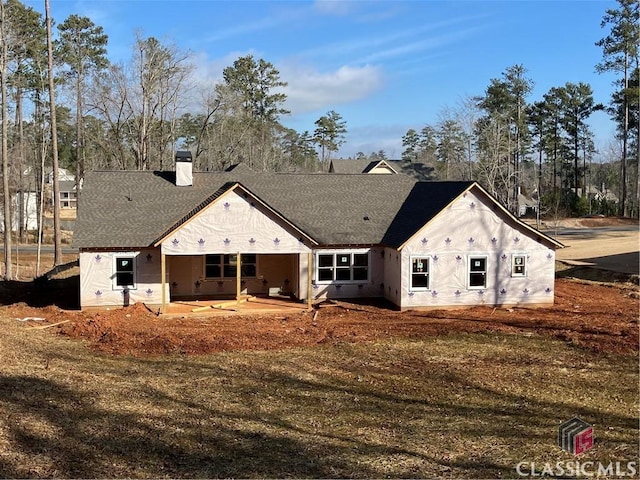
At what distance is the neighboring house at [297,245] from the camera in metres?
19.6

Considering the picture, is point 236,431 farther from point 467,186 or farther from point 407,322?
point 467,186

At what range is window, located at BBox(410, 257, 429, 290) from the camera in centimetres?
2039

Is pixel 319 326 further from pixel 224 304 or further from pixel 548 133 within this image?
pixel 548 133

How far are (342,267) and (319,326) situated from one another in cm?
478

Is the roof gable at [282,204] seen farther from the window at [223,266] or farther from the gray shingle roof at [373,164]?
the gray shingle roof at [373,164]

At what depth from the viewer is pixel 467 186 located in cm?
2042

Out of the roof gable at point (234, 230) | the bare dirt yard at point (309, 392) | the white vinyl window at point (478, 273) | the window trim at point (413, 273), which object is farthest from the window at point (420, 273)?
the roof gable at point (234, 230)

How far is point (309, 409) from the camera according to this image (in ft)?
33.7

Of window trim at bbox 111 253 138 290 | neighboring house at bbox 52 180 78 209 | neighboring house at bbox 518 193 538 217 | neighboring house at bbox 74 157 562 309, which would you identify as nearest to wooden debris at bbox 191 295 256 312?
neighboring house at bbox 74 157 562 309

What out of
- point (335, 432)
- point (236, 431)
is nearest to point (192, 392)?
point (236, 431)

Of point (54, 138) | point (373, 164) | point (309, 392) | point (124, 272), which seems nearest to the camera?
point (309, 392)

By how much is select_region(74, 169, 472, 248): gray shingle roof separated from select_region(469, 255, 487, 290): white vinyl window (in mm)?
2467

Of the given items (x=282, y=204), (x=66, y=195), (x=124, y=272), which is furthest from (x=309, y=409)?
(x=66, y=195)

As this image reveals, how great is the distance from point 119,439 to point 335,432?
333 cm
